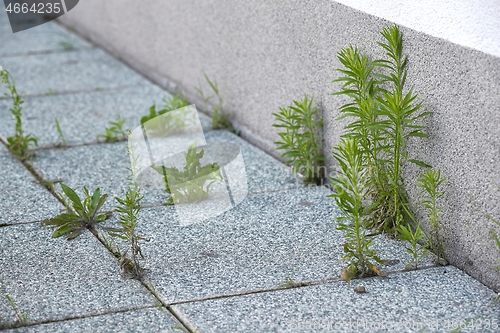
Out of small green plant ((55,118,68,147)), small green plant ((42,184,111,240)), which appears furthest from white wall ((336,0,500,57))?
small green plant ((55,118,68,147))

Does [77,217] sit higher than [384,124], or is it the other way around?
[384,124]

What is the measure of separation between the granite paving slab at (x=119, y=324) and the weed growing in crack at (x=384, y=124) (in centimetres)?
116

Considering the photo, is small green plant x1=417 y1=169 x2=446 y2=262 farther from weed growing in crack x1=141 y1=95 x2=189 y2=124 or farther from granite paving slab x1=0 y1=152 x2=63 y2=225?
weed growing in crack x1=141 y1=95 x2=189 y2=124

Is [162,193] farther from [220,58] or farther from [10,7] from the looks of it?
[10,7]

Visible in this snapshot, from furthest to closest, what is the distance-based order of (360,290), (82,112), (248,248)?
(82,112)
(248,248)
(360,290)

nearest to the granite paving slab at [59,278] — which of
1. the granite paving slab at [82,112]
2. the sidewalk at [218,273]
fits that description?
the sidewalk at [218,273]

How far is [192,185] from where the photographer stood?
3674mm

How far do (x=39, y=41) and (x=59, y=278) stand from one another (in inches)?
194

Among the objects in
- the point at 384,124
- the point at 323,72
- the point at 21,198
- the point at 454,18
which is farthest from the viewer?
the point at 323,72

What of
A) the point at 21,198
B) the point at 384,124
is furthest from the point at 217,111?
the point at 384,124

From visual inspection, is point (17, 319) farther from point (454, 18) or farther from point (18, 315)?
point (454, 18)

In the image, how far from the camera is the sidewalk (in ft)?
8.32

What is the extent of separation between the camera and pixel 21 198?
3.72 meters

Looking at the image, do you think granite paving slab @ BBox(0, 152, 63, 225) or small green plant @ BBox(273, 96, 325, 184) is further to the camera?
small green plant @ BBox(273, 96, 325, 184)
